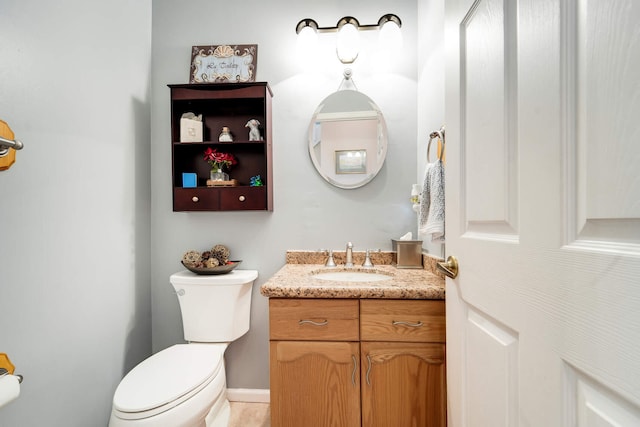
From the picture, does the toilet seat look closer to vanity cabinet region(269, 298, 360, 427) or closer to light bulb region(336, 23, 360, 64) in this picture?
vanity cabinet region(269, 298, 360, 427)

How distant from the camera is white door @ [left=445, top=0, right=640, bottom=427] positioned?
0.39 m

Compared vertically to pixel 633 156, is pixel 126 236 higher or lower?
lower

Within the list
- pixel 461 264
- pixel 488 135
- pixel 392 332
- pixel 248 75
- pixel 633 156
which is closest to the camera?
pixel 633 156

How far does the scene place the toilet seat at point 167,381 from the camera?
1.05 m

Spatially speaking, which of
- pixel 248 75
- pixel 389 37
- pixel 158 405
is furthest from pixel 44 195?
pixel 389 37

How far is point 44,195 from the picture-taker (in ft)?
3.75

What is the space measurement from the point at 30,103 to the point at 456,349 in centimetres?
167

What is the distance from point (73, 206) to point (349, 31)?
5.23 feet

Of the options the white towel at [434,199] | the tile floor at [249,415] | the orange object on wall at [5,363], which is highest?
the white towel at [434,199]

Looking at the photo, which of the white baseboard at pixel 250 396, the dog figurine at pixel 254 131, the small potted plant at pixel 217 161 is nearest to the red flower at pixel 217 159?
the small potted plant at pixel 217 161

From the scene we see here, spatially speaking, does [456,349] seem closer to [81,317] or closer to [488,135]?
[488,135]

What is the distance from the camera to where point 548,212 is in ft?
1.70

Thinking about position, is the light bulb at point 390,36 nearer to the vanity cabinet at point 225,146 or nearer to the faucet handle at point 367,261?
the vanity cabinet at point 225,146

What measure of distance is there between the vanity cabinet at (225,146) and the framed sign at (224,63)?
0.53 ft
